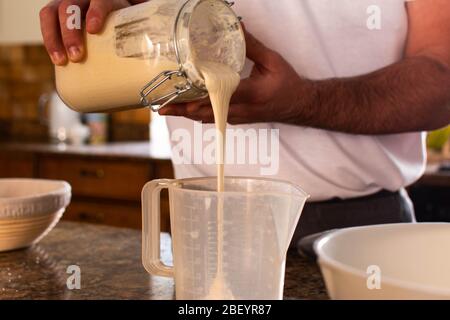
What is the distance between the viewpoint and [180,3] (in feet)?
2.57

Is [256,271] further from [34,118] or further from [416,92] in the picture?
[34,118]

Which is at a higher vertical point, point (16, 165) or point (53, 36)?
point (53, 36)

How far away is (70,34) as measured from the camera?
876 mm

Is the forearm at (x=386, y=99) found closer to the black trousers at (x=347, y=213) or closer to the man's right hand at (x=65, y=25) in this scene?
the black trousers at (x=347, y=213)

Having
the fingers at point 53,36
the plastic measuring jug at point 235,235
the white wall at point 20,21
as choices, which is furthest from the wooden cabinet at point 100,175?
the plastic measuring jug at point 235,235

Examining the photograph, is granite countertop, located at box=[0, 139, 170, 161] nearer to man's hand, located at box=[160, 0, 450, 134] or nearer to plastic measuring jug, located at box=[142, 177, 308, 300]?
man's hand, located at box=[160, 0, 450, 134]

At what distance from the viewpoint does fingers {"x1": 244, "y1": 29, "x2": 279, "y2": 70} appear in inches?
36.0

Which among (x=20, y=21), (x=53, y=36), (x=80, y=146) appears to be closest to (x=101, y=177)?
(x=80, y=146)

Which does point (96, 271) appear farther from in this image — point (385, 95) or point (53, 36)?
point (385, 95)

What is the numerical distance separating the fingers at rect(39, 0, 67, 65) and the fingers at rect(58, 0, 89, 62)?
0.01 m

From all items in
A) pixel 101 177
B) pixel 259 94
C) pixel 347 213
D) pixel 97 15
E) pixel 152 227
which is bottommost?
pixel 101 177

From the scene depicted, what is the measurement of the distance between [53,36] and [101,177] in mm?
1706

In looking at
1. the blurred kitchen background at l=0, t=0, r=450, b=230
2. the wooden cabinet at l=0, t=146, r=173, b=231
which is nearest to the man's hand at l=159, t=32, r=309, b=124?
the blurred kitchen background at l=0, t=0, r=450, b=230
